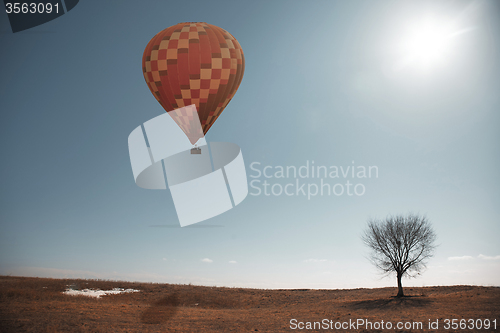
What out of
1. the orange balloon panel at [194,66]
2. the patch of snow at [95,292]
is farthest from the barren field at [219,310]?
the orange balloon panel at [194,66]

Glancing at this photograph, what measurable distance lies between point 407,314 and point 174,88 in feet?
70.0

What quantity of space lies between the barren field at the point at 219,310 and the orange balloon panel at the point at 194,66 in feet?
40.8

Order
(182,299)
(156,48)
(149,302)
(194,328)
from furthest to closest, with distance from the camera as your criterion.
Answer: (182,299) → (149,302) → (156,48) → (194,328)

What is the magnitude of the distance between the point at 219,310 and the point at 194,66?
18852mm

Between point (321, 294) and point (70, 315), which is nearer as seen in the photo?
point (70, 315)

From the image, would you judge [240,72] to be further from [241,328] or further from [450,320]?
[450,320]

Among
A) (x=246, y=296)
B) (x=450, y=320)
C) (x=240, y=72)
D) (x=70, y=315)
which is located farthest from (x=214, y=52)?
(x=246, y=296)

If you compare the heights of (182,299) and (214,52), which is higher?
(214,52)

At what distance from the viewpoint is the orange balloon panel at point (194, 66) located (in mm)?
22812

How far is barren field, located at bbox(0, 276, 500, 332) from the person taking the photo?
21.5 meters

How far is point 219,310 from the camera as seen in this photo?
30.2 m

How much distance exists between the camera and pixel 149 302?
3216cm

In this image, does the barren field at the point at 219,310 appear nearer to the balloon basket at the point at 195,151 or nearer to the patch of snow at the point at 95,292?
the patch of snow at the point at 95,292

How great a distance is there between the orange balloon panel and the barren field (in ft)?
40.8
